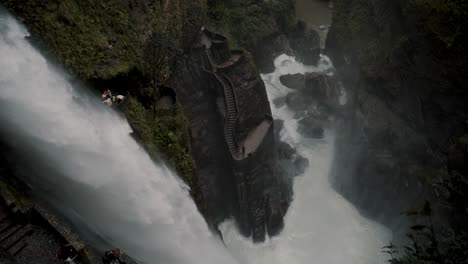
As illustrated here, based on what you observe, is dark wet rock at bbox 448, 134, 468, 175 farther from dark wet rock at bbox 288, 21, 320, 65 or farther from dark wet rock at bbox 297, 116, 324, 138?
dark wet rock at bbox 288, 21, 320, 65

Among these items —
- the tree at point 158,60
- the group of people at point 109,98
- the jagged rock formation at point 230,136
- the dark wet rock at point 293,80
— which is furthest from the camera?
the dark wet rock at point 293,80

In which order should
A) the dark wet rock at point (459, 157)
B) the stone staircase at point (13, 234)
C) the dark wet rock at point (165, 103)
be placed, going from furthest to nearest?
1. the dark wet rock at point (459, 157)
2. the dark wet rock at point (165, 103)
3. the stone staircase at point (13, 234)

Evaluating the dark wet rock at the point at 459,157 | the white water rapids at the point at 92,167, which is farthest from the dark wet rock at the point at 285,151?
the white water rapids at the point at 92,167

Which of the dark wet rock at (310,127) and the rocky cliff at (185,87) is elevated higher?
the rocky cliff at (185,87)

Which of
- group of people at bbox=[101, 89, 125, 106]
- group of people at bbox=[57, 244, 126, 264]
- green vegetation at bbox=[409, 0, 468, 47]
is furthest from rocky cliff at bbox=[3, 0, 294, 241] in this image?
green vegetation at bbox=[409, 0, 468, 47]

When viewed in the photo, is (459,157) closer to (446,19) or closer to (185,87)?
(446,19)

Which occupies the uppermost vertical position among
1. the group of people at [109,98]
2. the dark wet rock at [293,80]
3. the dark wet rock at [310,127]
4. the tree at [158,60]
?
the group of people at [109,98]

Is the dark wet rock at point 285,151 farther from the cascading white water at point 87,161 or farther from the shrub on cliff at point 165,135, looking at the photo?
the cascading white water at point 87,161
